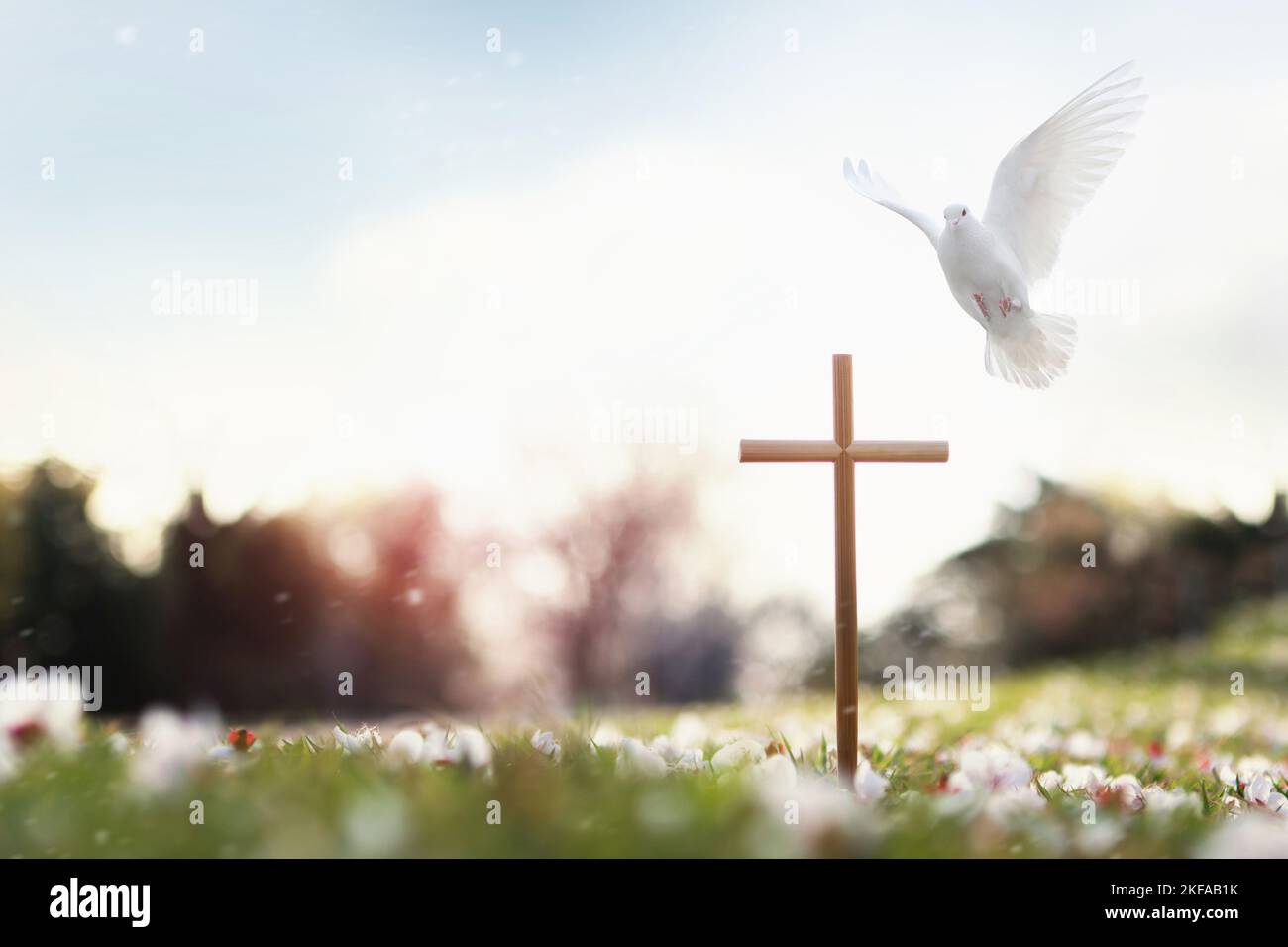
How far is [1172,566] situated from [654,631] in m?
10.1

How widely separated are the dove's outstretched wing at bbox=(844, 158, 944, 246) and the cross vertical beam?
0.65 metres

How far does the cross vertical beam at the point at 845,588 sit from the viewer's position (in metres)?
3.39

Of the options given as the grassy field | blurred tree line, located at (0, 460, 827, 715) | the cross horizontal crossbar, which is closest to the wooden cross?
the cross horizontal crossbar

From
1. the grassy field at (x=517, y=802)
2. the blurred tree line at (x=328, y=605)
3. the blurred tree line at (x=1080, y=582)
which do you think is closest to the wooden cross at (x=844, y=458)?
the grassy field at (x=517, y=802)

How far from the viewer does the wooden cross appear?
3477mm

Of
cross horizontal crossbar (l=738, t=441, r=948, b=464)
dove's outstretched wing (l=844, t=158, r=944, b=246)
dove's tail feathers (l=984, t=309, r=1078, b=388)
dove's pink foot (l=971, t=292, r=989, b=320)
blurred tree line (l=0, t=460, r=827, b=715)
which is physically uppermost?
dove's outstretched wing (l=844, t=158, r=944, b=246)

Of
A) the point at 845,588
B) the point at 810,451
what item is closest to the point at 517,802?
the point at 845,588

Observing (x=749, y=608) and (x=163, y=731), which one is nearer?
(x=163, y=731)

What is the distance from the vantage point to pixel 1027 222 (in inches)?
158

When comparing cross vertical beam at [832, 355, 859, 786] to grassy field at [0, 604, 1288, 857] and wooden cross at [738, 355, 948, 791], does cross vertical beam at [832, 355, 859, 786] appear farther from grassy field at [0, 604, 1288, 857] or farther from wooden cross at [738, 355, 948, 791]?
grassy field at [0, 604, 1288, 857]

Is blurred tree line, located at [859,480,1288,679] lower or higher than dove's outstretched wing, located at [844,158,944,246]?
lower

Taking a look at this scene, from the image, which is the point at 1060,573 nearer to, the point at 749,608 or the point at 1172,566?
the point at 1172,566
